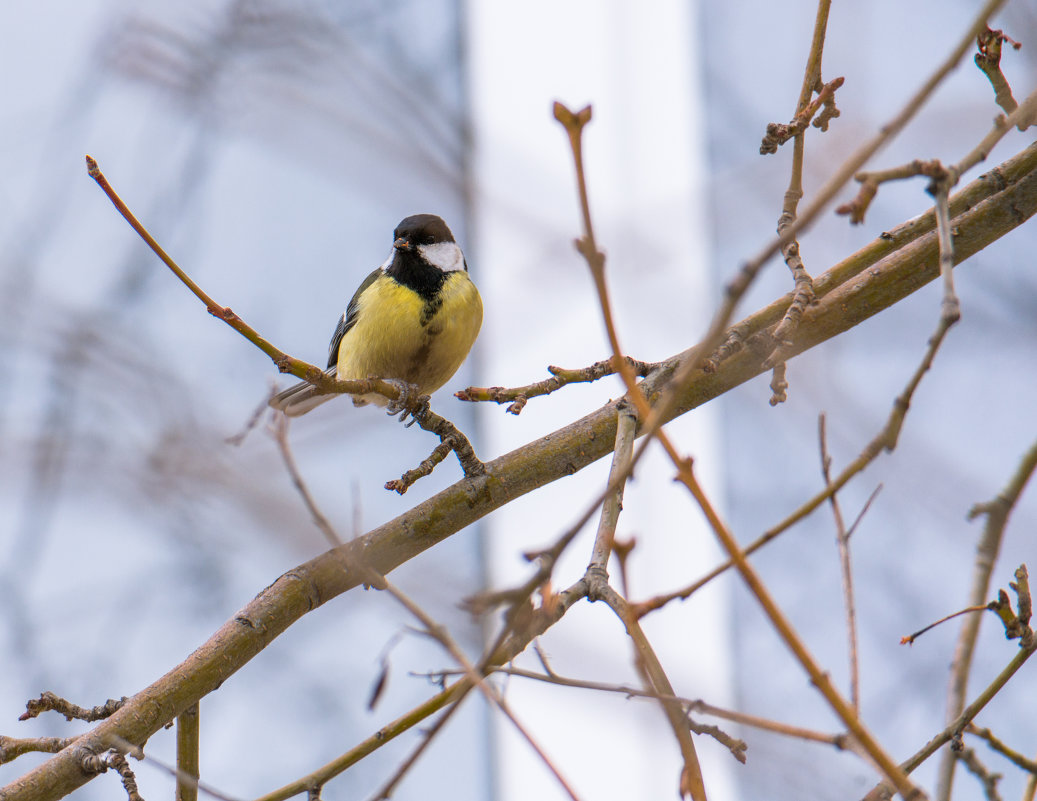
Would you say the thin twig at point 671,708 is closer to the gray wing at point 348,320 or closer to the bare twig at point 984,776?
the bare twig at point 984,776

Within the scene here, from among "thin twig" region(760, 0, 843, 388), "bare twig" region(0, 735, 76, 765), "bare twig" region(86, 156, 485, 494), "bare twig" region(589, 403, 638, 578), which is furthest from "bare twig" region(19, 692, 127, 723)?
"thin twig" region(760, 0, 843, 388)

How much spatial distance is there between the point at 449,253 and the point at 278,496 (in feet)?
1.29

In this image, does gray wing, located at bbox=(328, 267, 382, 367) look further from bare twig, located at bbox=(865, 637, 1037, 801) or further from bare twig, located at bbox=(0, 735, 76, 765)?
bare twig, located at bbox=(865, 637, 1037, 801)

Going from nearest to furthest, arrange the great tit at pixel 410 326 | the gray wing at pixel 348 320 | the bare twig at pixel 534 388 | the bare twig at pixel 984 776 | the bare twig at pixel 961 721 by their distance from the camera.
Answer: the bare twig at pixel 961 721
the bare twig at pixel 984 776
the bare twig at pixel 534 388
the great tit at pixel 410 326
the gray wing at pixel 348 320

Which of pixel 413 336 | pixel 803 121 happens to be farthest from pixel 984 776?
pixel 413 336

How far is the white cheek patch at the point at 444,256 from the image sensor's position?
3.74ft

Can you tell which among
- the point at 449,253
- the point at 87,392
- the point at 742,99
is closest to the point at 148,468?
the point at 87,392

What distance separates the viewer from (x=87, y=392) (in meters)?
1.08

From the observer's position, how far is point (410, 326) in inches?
39.4

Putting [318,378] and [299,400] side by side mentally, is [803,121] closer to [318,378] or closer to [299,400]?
[318,378]

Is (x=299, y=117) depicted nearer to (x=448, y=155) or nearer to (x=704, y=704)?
(x=448, y=155)

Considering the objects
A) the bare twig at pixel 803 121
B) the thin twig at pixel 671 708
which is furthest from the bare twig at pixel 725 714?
the bare twig at pixel 803 121

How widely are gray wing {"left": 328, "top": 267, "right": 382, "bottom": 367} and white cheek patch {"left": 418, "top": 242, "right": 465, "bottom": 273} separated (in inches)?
2.4

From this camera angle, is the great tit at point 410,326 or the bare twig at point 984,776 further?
the great tit at point 410,326
